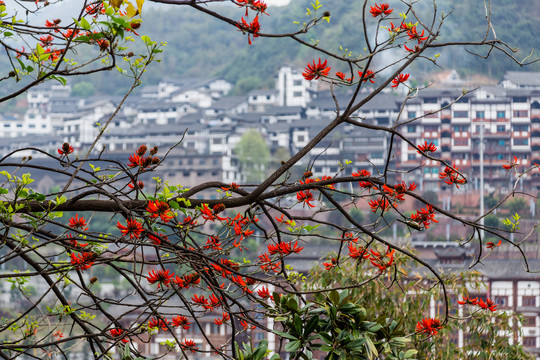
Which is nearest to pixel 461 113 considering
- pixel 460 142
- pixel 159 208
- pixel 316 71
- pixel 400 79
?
pixel 460 142

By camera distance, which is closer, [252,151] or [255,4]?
[255,4]

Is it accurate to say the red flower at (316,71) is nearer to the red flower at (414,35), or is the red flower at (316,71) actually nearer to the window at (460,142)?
the red flower at (414,35)

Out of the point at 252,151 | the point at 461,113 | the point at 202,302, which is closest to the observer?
the point at 202,302

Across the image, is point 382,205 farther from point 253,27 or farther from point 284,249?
point 253,27

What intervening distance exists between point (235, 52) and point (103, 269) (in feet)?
82.0

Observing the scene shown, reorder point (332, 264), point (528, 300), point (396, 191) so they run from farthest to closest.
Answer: point (528, 300)
point (332, 264)
point (396, 191)

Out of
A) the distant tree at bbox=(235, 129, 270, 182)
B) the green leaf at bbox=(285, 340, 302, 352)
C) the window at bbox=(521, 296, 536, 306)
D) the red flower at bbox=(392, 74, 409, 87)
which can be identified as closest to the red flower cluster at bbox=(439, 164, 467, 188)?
the red flower at bbox=(392, 74, 409, 87)

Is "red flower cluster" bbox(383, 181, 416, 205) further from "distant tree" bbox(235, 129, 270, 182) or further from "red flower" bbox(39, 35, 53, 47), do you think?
"distant tree" bbox(235, 129, 270, 182)

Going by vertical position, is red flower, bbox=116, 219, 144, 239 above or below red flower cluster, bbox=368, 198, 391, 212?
below

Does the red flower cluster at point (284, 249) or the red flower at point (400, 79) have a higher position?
the red flower at point (400, 79)

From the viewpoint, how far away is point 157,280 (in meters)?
1.51

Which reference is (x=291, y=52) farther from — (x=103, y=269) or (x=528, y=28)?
(x=103, y=269)

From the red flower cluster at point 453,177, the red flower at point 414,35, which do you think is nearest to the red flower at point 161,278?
the red flower cluster at point 453,177

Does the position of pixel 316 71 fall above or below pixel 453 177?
above
